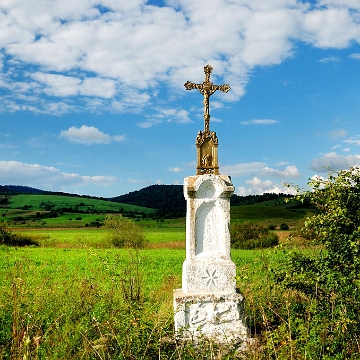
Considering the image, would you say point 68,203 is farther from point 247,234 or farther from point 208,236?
point 208,236

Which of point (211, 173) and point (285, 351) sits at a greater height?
point (211, 173)

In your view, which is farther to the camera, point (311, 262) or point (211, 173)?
point (211, 173)

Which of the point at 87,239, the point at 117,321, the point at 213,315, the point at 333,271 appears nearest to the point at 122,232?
the point at 87,239

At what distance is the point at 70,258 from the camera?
2183 centimetres

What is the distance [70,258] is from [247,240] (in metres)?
15.4

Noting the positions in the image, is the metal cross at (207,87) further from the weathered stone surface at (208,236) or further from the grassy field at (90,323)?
the grassy field at (90,323)

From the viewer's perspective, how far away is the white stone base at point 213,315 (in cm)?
676

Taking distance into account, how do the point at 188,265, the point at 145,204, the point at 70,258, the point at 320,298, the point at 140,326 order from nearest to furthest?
the point at 140,326, the point at 320,298, the point at 188,265, the point at 70,258, the point at 145,204

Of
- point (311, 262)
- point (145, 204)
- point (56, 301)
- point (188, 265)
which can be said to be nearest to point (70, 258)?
point (56, 301)

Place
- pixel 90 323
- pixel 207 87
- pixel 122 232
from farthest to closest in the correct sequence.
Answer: pixel 122 232
pixel 207 87
pixel 90 323

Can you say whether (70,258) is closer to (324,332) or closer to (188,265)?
(188,265)

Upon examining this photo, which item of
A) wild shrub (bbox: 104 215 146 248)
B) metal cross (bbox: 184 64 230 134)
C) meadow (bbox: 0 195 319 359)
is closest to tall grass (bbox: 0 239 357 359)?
meadow (bbox: 0 195 319 359)

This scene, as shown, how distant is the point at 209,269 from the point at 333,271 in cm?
216

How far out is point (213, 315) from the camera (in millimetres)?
6832
